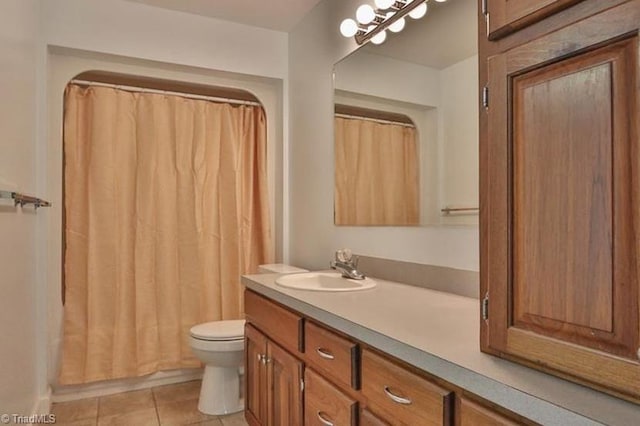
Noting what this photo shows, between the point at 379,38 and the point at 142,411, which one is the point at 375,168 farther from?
the point at 142,411

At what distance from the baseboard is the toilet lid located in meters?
0.61

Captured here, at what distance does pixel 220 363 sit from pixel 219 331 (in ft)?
0.60

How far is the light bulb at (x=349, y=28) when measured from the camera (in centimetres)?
228

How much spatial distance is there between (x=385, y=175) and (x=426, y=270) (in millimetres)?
554

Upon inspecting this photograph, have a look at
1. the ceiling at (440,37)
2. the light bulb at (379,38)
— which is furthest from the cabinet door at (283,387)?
the light bulb at (379,38)

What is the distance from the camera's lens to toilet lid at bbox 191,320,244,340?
2.48 metres

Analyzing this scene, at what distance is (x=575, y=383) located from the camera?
2.44 ft

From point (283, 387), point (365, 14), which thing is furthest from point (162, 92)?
point (283, 387)

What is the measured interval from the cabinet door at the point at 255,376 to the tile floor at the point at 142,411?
37cm

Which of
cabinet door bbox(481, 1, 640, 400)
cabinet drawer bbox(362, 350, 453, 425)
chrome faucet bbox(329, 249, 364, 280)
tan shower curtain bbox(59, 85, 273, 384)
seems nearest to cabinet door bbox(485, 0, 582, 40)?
cabinet door bbox(481, 1, 640, 400)

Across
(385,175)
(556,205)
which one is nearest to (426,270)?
(385,175)

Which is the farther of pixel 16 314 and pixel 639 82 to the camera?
pixel 16 314

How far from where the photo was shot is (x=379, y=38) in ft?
7.12

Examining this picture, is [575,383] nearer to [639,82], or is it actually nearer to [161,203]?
[639,82]
